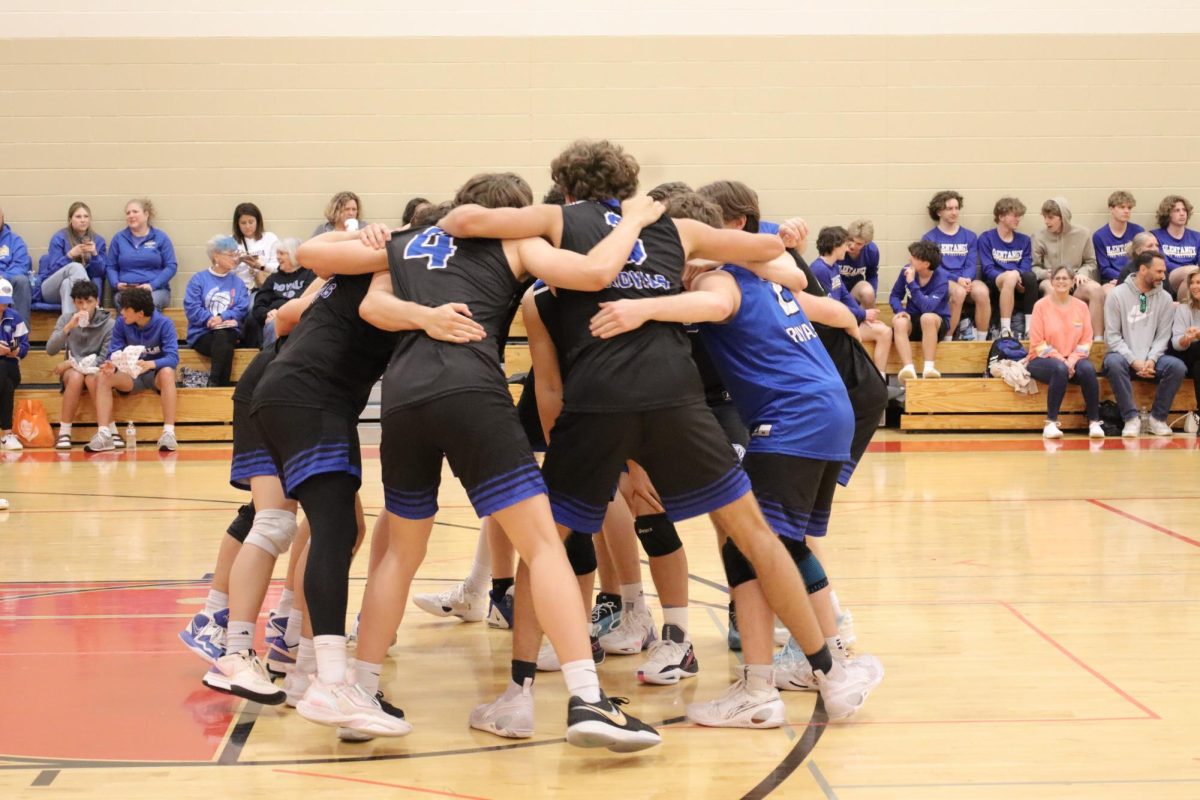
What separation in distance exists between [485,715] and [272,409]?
112cm

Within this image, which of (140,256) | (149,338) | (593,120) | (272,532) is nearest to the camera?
(272,532)

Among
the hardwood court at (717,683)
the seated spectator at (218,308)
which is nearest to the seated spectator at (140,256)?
the seated spectator at (218,308)

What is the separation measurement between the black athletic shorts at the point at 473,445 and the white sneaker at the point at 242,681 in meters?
0.78

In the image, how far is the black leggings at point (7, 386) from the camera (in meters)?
11.2

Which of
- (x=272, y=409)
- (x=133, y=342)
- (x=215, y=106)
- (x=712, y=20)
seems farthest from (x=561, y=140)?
(x=272, y=409)

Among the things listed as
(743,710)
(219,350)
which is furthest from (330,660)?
(219,350)

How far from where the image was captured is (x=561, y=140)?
526 inches

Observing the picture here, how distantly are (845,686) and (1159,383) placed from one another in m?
9.12

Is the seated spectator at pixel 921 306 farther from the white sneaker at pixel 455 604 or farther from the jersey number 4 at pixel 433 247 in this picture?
the jersey number 4 at pixel 433 247

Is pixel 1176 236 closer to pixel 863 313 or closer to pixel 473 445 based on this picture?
pixel 863 313

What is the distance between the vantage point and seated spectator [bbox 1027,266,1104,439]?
11.6 m

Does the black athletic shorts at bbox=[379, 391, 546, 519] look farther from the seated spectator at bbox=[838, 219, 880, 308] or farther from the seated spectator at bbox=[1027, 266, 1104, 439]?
the seated spectator at bbox=[838, 219, 880, 308]

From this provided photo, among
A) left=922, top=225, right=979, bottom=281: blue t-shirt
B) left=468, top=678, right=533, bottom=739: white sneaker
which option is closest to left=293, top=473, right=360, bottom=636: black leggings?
left=468, top=678, right=533, bottom=739: white sneaker

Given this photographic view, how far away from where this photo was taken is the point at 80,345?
11.6 meters
